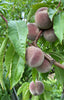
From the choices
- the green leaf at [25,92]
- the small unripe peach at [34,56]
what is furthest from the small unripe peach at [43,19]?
the green leaf at [25,92]

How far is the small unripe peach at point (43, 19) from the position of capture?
77cm

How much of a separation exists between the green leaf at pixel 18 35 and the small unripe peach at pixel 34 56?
10cm

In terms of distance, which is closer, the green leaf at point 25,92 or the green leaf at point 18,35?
the green leaf at point 18,35

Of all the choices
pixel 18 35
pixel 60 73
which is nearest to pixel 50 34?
pixel 18 35

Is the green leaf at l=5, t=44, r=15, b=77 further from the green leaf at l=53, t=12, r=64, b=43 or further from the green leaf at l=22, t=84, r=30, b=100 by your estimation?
the green leaf at l=22, t=84, r=30, b=100

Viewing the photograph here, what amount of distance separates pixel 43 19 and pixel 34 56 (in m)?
0.18

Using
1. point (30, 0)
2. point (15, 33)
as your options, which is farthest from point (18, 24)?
point (30, 0)

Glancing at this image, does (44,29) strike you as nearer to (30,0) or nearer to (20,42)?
(20,42)

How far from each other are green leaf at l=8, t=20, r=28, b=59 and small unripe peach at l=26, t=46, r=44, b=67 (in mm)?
96

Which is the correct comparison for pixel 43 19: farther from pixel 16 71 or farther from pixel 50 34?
pixel 16 71

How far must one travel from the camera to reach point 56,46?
1.09 m

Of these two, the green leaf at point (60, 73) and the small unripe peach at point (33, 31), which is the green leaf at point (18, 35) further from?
the green leaf at point (60, 73)

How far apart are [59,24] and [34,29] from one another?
16 cm

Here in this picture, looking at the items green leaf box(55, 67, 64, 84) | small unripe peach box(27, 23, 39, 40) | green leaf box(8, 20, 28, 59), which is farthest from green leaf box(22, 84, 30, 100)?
green leaf box(8, 20, 28, 59)
